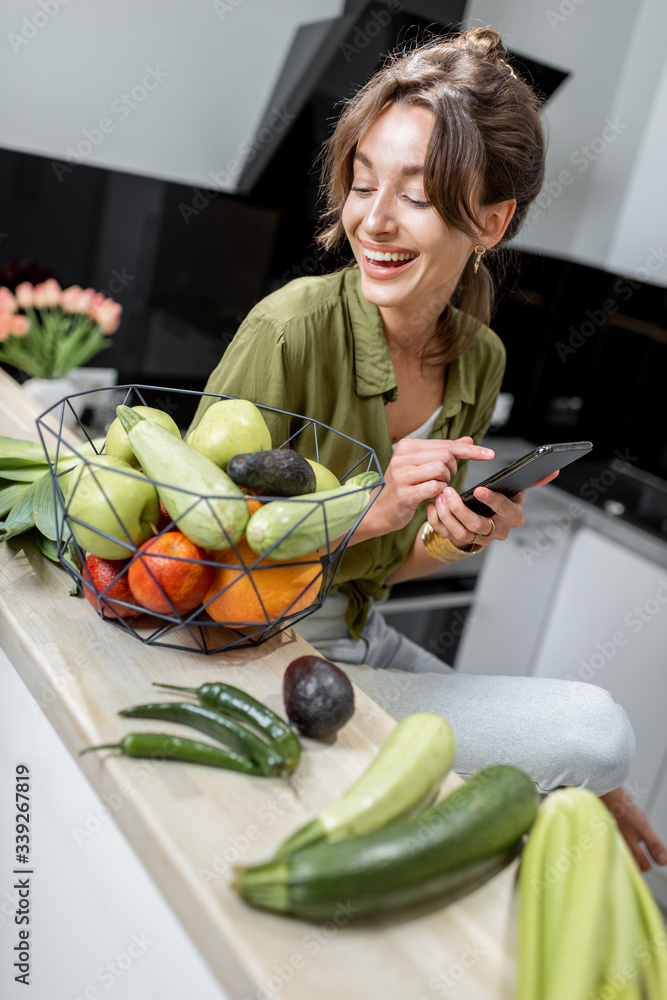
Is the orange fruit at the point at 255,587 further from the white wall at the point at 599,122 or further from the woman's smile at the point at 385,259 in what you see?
the white wall at the point at 599,122

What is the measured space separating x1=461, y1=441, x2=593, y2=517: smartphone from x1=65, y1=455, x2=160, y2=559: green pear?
0.37 m

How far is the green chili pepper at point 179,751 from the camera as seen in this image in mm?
582

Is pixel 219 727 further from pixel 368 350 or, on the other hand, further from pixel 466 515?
pixel 368 350

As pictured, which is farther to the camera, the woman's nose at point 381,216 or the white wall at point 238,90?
the white wall at point 238,90

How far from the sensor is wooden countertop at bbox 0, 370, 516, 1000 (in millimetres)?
468

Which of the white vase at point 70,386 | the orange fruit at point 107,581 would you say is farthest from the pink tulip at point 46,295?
the orange fruit at point 107,581

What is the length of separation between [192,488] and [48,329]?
1.32 m

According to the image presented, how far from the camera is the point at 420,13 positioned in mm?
1882

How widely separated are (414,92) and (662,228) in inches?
56.6

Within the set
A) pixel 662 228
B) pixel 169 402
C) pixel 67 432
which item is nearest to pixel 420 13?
pixel 662 228

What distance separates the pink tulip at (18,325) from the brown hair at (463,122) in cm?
87

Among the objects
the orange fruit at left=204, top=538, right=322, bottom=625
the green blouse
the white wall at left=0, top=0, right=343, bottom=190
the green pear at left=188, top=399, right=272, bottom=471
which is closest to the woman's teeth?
the green blouse

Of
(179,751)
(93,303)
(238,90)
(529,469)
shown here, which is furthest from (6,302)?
(179,751)

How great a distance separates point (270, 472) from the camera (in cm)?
69
